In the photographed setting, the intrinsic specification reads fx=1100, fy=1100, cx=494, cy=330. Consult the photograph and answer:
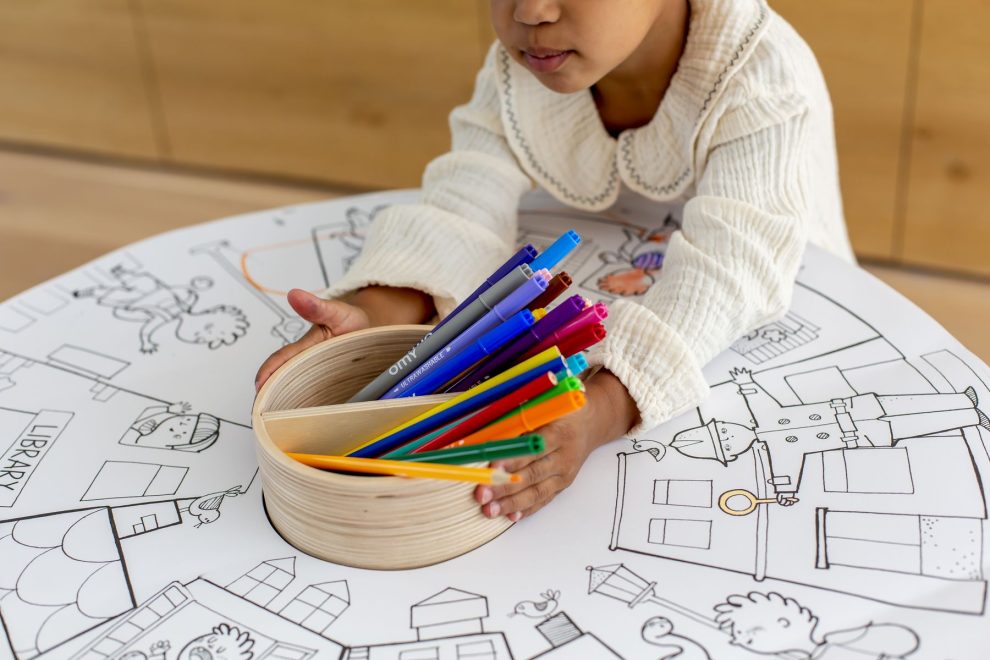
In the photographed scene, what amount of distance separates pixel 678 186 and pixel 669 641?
45 centimetres

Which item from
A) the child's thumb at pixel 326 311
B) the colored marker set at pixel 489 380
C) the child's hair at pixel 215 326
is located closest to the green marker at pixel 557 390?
the colored marker set at pixel 489 380

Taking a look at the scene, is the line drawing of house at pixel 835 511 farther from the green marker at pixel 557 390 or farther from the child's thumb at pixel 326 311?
the child's thumb at pixel 326 311

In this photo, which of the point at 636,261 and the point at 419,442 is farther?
the point at 636,261

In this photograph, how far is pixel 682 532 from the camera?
0.58m

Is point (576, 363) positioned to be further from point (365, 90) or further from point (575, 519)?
point (365, 90)

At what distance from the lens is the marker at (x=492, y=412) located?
0.52 m

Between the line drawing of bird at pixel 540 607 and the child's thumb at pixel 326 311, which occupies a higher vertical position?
the child's thumb at pixel 326 311

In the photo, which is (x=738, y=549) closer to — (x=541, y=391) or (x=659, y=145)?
(x=541, y=391)

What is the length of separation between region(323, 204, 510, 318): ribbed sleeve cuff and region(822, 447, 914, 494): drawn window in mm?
293

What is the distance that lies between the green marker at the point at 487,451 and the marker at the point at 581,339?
0.07 metres

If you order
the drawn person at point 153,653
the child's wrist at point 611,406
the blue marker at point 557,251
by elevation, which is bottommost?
the drawn person at point 153,653

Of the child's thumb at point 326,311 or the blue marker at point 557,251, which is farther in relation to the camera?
the child's thumb at point 326,311

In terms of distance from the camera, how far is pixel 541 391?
52 cm

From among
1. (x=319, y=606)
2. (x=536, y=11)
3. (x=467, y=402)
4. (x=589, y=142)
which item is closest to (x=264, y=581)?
(x=319, y=606)
